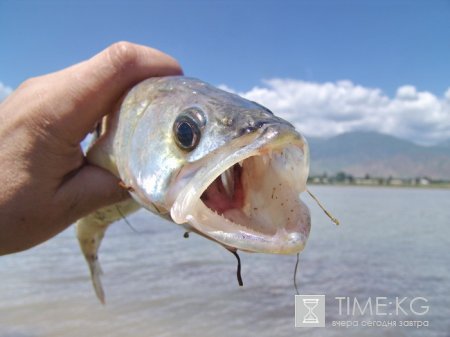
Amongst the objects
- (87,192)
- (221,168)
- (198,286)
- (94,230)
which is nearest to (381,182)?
(198,286)

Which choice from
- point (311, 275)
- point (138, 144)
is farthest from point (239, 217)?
point (311, 275)

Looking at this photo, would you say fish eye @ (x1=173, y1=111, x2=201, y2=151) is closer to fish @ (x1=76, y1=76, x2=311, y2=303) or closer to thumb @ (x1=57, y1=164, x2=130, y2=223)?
fish @ (x1=76, y1=76, x2=311, y2=303)

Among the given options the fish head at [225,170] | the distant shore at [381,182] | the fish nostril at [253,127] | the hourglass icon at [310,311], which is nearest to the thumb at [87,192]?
the fish head at [225,170]

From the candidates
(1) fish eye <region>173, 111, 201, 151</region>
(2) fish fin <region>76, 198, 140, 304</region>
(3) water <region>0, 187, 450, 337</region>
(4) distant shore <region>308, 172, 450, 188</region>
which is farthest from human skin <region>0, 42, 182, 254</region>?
(4) distant shore <region>308, 172, 450, 188</region>

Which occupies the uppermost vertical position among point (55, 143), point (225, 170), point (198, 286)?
point (55, 143)

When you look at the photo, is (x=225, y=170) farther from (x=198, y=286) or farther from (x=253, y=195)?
(x=198, y=286)

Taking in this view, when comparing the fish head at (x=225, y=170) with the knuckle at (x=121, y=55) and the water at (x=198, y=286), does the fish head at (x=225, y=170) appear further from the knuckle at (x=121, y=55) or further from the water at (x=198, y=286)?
the water at (x=198, y=286)
